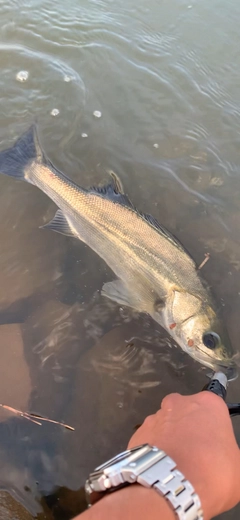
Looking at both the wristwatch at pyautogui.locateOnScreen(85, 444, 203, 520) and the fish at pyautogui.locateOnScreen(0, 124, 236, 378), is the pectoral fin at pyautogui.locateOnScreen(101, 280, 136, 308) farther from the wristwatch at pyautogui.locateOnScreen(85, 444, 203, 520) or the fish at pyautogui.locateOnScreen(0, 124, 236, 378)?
the wristwatch at pyautogui.locateOnScreen(85, 444, 203, 520)

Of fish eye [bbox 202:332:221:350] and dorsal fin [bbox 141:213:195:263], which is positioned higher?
dorsal fin [bbox 141:213:195:263]

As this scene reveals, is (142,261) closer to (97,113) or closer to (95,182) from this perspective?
(95,182)

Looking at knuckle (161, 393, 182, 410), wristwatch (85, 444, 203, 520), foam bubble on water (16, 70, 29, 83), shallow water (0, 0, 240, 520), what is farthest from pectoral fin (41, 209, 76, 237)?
foam bubble on water (16, 70, 29, 83)

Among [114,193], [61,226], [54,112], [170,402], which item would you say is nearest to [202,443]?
[170,402]

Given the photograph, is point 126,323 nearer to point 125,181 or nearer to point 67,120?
point 125,181

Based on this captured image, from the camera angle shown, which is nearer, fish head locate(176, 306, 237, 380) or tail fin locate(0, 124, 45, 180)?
fish head locate(176, 306, 237, 380)
